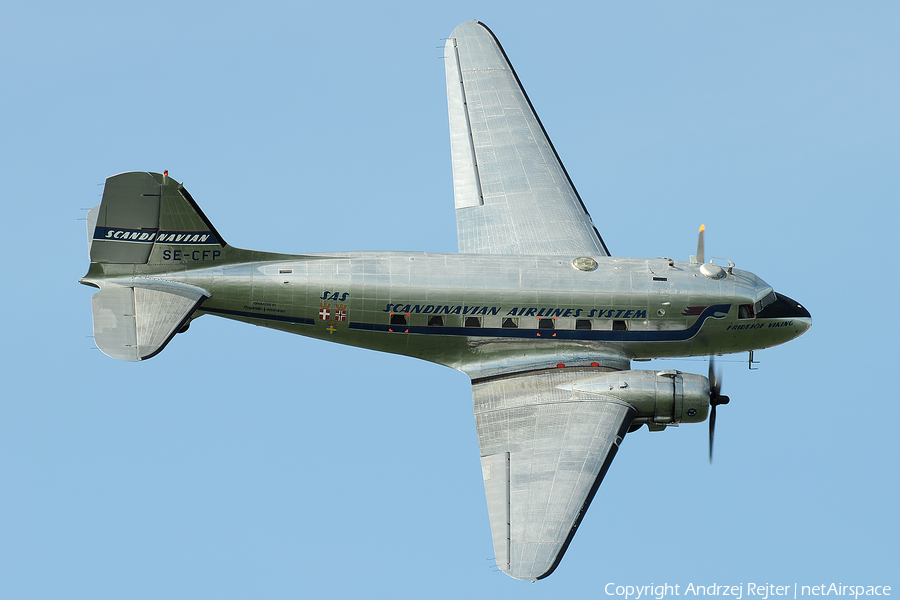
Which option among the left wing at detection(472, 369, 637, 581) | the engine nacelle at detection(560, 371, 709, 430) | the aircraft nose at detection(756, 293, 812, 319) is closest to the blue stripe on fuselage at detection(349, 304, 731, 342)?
the left wing at detection(472, 369, 637, 581)

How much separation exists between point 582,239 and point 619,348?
3919 millimetres

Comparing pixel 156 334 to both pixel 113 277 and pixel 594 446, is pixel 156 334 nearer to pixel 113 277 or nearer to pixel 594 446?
pixel 113 277

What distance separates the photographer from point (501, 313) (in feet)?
126

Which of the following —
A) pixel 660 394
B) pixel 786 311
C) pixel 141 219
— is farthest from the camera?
pixel 786 311

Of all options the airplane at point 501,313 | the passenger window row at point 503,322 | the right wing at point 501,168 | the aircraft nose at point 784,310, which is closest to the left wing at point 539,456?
the airplane at point 501,313

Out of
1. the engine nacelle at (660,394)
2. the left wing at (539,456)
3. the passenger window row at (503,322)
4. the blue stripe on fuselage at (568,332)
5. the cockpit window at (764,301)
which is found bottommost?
the left wing at (539,456)

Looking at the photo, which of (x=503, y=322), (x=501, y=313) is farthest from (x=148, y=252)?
(x=503, y=322)

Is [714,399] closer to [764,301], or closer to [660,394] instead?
[660,394]

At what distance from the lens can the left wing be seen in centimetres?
3344

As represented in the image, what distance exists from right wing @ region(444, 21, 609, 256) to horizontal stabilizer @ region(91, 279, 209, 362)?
8.60m

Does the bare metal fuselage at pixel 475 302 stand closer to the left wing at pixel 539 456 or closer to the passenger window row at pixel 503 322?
the passenger window row at pixel 503 322

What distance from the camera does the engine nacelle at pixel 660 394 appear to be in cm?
3694

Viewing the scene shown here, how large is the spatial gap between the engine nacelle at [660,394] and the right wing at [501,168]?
4.32m

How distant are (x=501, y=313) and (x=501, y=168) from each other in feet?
20.8
